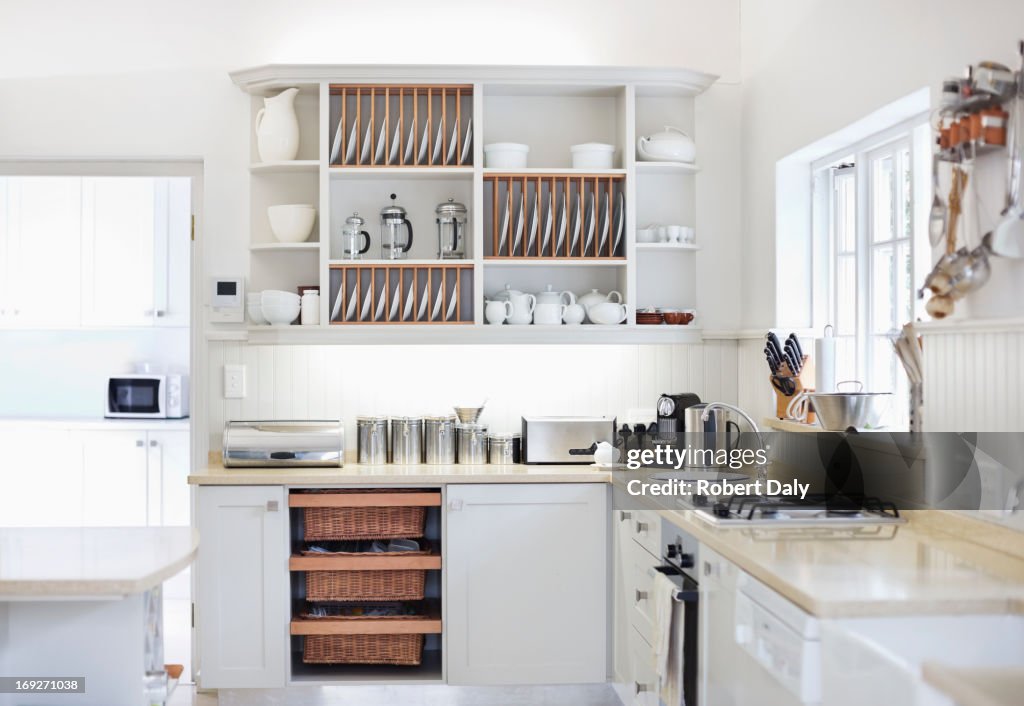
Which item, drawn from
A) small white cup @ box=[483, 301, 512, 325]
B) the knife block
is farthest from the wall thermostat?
the knife block

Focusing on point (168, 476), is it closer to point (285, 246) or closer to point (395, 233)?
point (285, 246)

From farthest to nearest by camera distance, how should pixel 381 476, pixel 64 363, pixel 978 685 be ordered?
pixel 64 363, pixel 381 476, pixel 978 685

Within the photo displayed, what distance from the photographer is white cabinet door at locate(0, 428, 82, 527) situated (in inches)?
182

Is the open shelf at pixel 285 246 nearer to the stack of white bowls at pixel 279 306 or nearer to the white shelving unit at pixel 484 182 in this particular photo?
the white shelving unit at pixel 484 182

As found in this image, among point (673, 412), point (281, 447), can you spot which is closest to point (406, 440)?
point (281, 447)

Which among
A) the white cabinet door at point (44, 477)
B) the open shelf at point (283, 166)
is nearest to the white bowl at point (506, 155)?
the open shelf at point (283, 166)

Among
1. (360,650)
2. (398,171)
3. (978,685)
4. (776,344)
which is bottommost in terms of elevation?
(360,650)

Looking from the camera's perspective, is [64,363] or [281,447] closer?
[281,447]

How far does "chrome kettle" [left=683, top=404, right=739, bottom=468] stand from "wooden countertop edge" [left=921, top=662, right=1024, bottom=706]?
2065 millimetres

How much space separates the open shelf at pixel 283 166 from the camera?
3.77 meters

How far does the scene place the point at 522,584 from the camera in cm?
352

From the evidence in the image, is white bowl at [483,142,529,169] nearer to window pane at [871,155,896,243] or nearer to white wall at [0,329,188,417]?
window pane at [871,155,896,243]

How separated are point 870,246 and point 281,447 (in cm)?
214

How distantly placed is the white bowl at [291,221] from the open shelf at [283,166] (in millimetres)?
146
